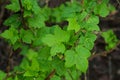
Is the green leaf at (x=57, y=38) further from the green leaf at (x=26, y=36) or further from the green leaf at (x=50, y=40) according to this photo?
the green leaf at (x=26, y=36)

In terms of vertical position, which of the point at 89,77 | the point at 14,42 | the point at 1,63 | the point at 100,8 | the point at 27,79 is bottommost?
the point at 89,77

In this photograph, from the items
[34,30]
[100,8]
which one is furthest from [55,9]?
[100,8]

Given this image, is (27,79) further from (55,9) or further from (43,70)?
(55,9)

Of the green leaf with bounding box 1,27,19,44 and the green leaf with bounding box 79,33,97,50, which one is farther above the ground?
the green leaf with bounding box 79,33,97,50

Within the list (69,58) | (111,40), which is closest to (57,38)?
(69,58)

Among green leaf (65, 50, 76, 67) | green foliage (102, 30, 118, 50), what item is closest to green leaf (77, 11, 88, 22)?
green leaf (65, 50, 76, 67)

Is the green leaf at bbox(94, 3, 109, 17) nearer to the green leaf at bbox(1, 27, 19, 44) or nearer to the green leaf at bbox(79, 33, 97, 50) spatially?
the green leaf at bbox(79, 33, 97, 50)

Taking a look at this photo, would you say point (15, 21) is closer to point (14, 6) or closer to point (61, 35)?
point (14, 6)
